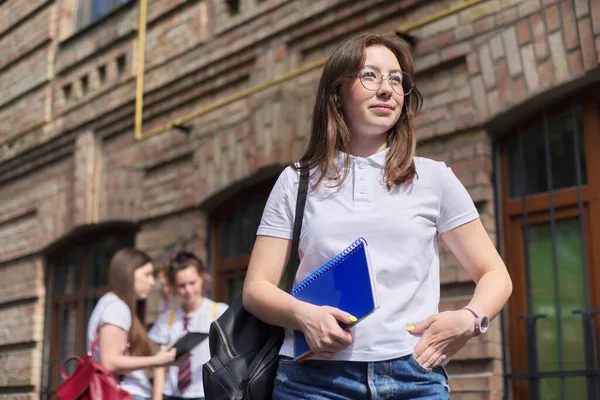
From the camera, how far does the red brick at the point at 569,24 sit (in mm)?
4672

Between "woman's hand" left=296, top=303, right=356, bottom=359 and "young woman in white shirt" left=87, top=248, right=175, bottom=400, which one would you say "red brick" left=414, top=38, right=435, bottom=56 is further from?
"woman's hand" left=296, top=303, right=356, bottom=359

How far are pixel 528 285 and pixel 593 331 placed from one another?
0.50 m

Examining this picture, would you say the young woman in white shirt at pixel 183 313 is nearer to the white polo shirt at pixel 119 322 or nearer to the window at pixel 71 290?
the white polo shirt at pixel 119 322

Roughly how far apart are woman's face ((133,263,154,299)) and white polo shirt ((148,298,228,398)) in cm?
37

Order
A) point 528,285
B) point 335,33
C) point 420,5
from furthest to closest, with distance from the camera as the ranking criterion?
point 335,33 < point 420,5 < point 528,285

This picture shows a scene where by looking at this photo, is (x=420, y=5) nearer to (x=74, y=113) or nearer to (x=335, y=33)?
(x=335, y=33)

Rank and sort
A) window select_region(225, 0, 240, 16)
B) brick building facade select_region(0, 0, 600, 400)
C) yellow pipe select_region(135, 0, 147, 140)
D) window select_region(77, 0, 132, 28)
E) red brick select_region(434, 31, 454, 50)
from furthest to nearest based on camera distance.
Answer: window select_region(77, 0, 132, 28) < yellow pipe select_region(135, 0, 147, 140) < window select_region(225, 0, 240, 16) < red brick select_region(434, 31, 454, 50) < brick building facade select_region(0, 0, 600, 400)

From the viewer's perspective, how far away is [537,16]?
4883mm

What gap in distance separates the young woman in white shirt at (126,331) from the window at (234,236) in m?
2.03

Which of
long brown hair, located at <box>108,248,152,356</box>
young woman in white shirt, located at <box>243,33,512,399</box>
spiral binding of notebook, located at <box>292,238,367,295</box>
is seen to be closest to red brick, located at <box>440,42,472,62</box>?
long brown hair, located at <box>108,248,152,356</box>

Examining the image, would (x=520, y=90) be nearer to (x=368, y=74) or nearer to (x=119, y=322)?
(x=119, y=322)

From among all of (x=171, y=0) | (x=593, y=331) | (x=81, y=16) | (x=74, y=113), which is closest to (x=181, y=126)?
(x=171, y=0)

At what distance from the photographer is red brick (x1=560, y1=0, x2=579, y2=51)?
4672mm

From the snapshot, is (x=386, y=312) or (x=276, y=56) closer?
(x=386, y=312)
